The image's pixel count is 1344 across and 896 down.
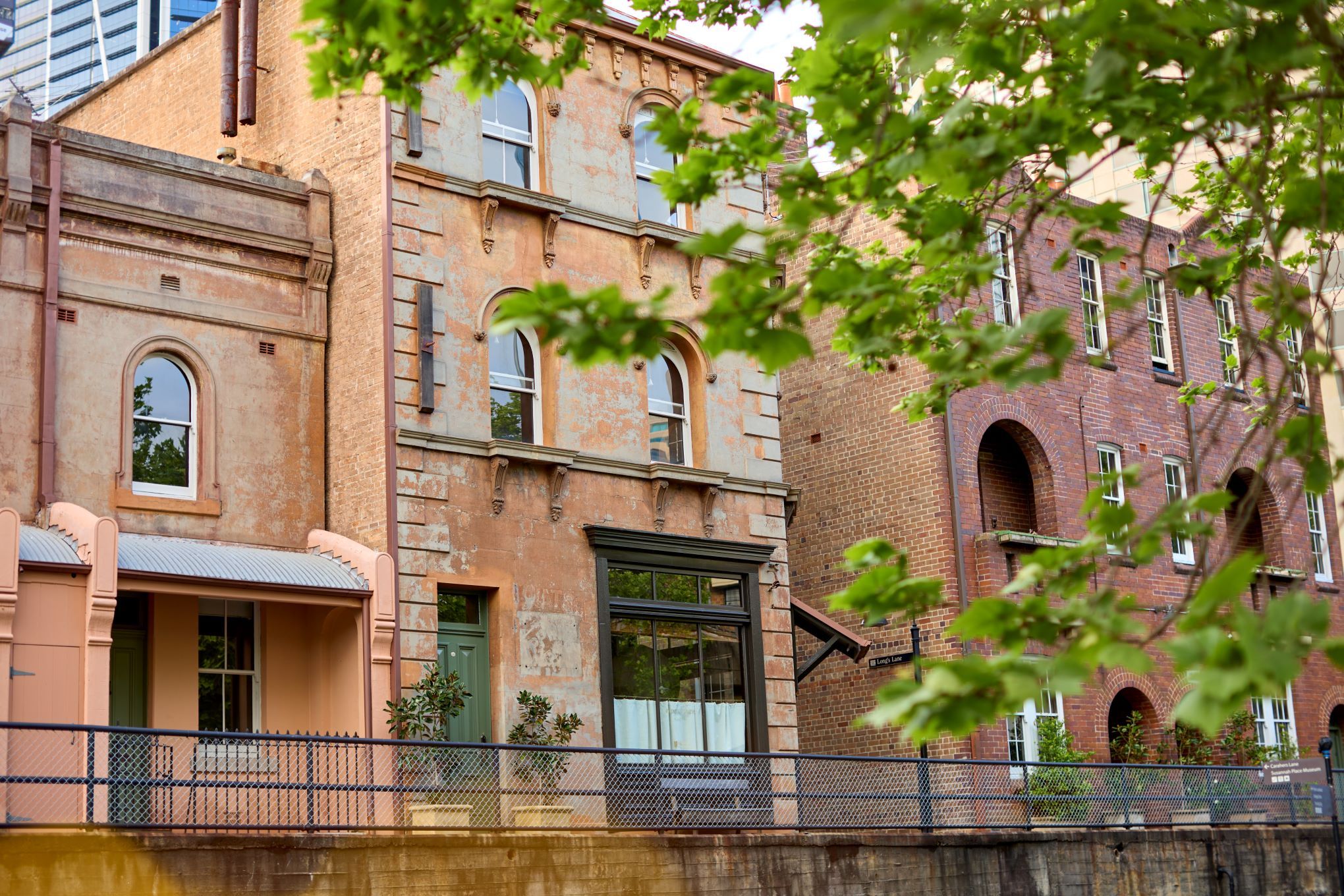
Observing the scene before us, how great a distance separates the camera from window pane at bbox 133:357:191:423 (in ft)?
65.0

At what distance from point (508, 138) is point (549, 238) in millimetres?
1471

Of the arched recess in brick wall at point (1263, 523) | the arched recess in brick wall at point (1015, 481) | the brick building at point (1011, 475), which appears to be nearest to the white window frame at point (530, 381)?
the brick building at point (1011, 475)

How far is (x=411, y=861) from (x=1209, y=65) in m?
11.7

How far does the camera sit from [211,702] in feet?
63.4

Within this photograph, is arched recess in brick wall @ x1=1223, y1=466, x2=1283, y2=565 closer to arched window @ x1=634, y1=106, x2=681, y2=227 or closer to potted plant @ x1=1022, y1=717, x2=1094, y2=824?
potted plant @ x1=1022, y1=717, x2=1094, y2=824

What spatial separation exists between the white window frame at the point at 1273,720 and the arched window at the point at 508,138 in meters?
16.9

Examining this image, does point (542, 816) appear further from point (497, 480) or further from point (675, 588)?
point (675, 588)

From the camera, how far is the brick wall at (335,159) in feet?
66.9

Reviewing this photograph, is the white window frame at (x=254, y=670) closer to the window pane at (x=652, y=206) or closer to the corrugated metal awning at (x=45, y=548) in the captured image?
the corrugated metal awning at (x=45, y=548)

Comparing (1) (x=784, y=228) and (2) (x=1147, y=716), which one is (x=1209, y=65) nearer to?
(1) (x=784, y=228)

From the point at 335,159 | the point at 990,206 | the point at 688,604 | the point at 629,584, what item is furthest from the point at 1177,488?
the point at 990,206

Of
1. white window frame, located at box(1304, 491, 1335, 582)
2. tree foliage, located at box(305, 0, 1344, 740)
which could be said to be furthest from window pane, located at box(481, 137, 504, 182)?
white window frame, located at box(1304, 491, 1335, 582)

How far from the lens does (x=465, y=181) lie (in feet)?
70.6

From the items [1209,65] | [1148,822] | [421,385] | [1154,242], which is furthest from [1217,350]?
[1209,65]
